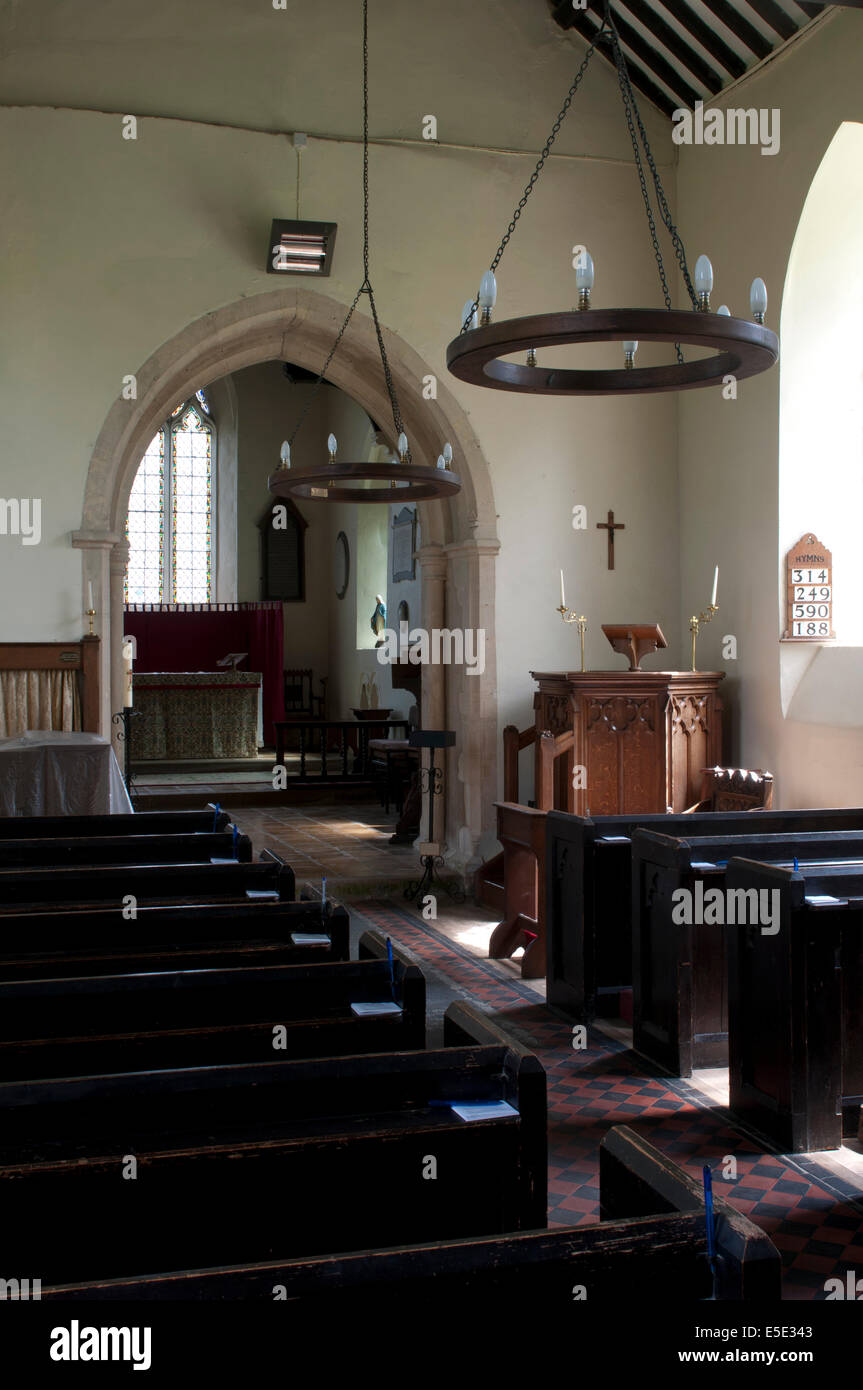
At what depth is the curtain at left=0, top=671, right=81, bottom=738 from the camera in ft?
23.1

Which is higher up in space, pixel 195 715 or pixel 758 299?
pixel 758 299

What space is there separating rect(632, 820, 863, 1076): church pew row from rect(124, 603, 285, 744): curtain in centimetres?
1078

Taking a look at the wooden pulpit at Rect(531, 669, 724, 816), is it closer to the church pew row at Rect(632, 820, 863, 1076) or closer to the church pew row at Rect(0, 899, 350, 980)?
the church pew row at Rect(632, 820, 863, 1076)

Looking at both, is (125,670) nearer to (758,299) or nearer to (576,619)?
(576,619)

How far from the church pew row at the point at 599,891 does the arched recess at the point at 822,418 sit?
1679mm

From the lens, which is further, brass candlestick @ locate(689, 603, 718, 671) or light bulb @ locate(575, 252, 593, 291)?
brass candlestick @ locate(689, 603, 718, 671)

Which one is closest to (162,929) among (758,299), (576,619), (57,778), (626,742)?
(758,299)

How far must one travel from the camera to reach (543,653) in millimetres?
8000

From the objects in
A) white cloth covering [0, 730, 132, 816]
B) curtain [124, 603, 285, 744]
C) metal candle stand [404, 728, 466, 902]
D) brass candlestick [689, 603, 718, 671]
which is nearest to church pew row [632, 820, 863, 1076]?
brass candlestick [689, 603, 718, 671]

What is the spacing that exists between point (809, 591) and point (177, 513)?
1093cm

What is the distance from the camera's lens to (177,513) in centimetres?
1625

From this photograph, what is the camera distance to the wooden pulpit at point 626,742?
6.87 meters
